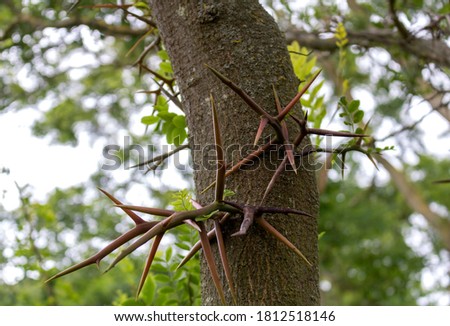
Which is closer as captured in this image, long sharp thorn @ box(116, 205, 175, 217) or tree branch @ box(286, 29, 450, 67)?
long sharp thorn @ box(116, 205, 175, 217)

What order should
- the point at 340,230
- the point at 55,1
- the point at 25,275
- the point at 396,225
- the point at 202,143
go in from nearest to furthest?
the point at 202,143
the point at 25,275
the point at 55,1
the point at 340,230
the point at 396,225

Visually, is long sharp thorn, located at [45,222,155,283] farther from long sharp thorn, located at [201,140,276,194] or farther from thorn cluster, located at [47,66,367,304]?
long sharp thorn, located at [201,140,276,194]

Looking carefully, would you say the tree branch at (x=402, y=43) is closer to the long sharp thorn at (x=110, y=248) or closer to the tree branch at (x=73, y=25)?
the tree branch at (x=73, y=25)

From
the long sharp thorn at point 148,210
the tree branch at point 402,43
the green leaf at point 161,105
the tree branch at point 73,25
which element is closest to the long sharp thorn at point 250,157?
the long sharp thorn at point 148,210

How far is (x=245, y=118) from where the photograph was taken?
0.94 metres

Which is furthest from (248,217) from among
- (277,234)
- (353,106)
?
(353,106)

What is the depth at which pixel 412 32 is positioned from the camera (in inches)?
88.7

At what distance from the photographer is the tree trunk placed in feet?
2.84

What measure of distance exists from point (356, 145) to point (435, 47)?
4.59ft

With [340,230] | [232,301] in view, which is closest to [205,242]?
[232,301]

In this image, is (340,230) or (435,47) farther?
(340,230)

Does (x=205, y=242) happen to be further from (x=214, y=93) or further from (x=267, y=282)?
(x=214, y=93)

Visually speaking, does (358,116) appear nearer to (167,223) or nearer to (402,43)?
(167,223)

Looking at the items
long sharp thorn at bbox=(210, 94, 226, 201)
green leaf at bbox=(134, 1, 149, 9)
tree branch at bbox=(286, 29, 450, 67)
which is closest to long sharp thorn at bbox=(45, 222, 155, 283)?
long sharp thorn at bbox=(210, 94, 226, 201)
